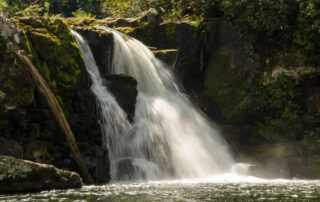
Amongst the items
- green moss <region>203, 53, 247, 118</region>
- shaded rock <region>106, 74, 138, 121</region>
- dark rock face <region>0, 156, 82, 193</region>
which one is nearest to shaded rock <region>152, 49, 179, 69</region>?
green moss <region>203, 53, 247, 118</region>

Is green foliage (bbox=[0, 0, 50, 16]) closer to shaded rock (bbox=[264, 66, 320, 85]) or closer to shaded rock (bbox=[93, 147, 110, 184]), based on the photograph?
shaded rock (bbox=[93, 147, 110, 184])

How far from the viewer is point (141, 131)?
14695 mm

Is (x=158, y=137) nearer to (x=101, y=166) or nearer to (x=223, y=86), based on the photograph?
(x=101, y=166)

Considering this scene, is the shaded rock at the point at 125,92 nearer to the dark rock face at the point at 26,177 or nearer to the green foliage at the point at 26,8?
the dark rock face at the point at 26,177

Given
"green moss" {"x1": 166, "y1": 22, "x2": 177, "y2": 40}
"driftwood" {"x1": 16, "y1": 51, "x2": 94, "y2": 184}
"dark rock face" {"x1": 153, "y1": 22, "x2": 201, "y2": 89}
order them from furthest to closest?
"green moss" {"x1": 166, "y1": 22, "x2": 177, "y2": 40} → "dark rock face" {"x1": 153, "y1": 22, "x2": 201, "y2": 89} → "driftwood" {"x1": 16, "y1": 51, "x2": 94, "y2": 184}

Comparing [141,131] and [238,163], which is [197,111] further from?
[141,131]

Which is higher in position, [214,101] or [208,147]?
[214,101]

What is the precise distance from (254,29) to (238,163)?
7.12m

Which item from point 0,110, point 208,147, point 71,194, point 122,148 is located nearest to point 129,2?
point 208,147

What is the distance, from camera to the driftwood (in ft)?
37.0

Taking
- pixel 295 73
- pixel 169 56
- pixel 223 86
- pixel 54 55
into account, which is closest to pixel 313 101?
pixel 295 73

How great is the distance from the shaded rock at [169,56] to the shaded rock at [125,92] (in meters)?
4.53

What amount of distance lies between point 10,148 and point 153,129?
6.15 metres

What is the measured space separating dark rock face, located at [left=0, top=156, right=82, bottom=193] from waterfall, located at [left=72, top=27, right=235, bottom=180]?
3.45 metres
